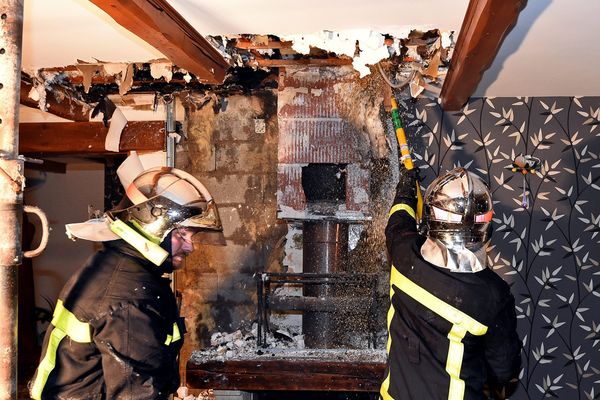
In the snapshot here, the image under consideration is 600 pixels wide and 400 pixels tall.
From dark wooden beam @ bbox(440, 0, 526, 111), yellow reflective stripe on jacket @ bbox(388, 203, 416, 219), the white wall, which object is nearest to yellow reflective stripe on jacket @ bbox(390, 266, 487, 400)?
yellow reflective stripe on jacket @ bbox(388, 203, 416, 219)

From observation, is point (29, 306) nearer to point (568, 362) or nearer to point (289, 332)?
point (289, 332)

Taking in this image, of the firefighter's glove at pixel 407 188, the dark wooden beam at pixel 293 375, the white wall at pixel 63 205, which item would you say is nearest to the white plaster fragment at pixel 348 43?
the firefighter's glove at pixel 407 188

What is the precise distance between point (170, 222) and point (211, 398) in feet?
7.18

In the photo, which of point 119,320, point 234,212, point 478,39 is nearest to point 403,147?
point 478,39

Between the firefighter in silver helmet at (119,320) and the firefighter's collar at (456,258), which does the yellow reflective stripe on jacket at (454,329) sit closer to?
the firefighter's collar at (456,258)

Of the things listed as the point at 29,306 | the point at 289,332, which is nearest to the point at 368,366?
the point at 289,332

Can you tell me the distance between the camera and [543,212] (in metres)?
3.78

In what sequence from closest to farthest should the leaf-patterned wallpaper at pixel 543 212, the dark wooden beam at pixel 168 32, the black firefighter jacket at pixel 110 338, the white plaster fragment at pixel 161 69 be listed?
1. the black firefighter jacket at pixel 110 338
2. the dark wooden beam at pixel 168 32
3. the white plaster fragment at pixel 161 69
4. the leaf-patterned wallpaper at pixel 543 212

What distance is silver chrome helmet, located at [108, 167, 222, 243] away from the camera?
6.91 feet

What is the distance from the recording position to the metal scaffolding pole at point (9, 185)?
64.7 inches

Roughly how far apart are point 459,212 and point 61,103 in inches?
118

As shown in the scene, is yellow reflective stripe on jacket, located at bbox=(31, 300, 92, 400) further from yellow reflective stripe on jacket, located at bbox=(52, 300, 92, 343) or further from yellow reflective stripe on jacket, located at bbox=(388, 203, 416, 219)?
yellow reflective stripe on jacket, located at bbox=(388, 203, 416, 219)

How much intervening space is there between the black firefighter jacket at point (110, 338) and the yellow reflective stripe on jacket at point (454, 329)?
36.5 inches

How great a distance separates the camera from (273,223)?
397cm
